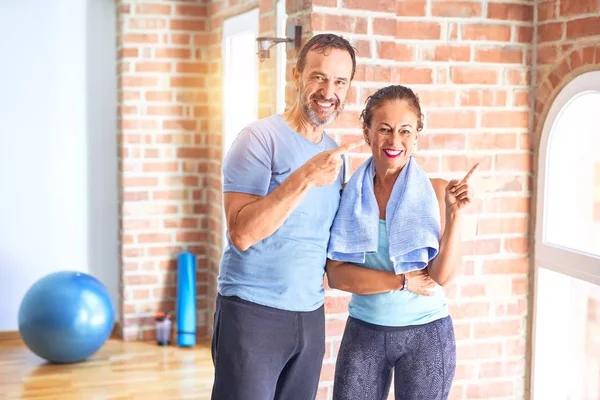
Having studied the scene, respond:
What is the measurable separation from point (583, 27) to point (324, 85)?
132 cm

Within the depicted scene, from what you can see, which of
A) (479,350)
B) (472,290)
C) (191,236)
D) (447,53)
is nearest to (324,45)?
(447,53)

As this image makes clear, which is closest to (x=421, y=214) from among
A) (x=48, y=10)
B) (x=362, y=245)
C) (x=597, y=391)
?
(x=362, y=245)

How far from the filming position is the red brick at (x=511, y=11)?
3.29 meters

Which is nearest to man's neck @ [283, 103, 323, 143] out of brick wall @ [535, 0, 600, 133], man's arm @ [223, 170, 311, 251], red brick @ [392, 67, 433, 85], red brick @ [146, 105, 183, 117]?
man's arm @ [223, 170, 311, 251]

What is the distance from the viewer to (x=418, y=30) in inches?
126

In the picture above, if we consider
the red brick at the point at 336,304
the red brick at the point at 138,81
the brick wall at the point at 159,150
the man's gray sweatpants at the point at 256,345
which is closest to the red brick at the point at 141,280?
the brick wall at the point at 159,150

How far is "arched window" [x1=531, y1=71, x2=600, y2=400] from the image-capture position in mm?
3133

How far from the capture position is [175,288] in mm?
5387

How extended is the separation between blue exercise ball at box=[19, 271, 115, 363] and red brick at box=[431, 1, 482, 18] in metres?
2.61

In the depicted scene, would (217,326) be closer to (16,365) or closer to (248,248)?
(248,248)

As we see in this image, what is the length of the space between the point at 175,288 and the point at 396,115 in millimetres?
3440

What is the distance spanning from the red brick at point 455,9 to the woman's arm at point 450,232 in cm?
119

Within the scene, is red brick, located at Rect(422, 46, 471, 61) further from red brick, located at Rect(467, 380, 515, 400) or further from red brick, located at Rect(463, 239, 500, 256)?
red brick, located at Rect(467, 380, 515, 400)

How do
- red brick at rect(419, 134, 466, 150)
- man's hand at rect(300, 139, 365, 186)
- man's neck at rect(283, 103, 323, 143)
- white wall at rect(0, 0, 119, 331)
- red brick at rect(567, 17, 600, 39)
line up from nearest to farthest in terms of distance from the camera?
man's hand at rect(300, 139, 365, 186) → man's neck at rect(283, 103, 323, 143) → red brick at rect(567, 17, 600, 39) → red brick at rect(419, 134, 466, 150) → white wall at rect(0, 0, 119, 331)
